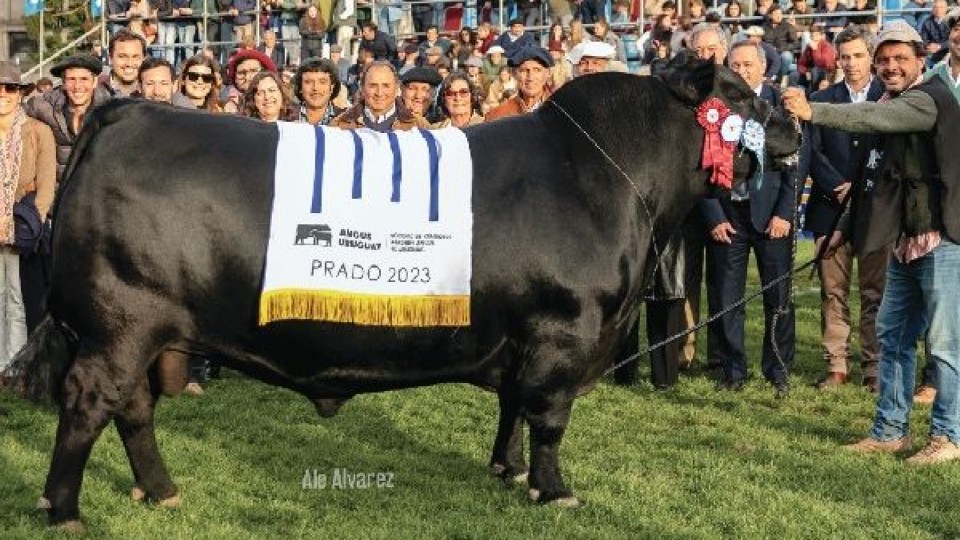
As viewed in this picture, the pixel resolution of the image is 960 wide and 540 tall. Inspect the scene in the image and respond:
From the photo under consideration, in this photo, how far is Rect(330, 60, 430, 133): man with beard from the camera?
9430mm

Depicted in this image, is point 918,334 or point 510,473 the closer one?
point 510,473

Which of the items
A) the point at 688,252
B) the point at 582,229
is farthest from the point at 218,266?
the point at 688,252

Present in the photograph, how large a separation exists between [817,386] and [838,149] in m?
1.73

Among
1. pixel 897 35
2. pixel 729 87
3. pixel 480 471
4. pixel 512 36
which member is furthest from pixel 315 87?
pixel 512 36

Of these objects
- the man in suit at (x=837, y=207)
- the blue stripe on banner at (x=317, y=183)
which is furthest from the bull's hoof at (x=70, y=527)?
the man in suit at (x=837, y=207)

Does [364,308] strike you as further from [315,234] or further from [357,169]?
[357,169]

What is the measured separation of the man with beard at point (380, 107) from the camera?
9430 millimetres

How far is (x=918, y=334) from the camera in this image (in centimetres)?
745

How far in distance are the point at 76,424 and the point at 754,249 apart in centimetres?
530

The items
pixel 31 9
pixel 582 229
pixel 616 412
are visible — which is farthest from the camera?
pixel 31 9

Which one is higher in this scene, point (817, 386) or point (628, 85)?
point (628, 85)

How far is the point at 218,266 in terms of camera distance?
5.66 metres

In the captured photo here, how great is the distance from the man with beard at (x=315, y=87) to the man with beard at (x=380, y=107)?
0.16m

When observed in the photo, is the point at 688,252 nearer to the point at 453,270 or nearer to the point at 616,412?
the point at 616,412
